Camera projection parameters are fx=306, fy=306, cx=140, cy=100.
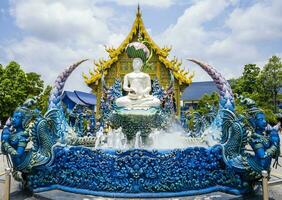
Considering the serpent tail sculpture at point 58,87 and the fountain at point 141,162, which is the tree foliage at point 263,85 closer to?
the serpent tail sculpture at point 58,87

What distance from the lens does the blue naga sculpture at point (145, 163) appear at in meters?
5.93

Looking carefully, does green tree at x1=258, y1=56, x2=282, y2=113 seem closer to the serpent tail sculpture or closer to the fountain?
the serpent tail sculpture

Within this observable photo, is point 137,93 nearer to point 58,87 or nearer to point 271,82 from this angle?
point 58,87

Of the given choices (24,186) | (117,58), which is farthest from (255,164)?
(117,58)

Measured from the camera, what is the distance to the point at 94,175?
6078 millimetres

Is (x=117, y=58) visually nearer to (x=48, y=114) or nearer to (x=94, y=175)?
(x=48, y=114)

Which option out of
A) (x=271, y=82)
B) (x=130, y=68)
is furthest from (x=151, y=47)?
(x=271, y=82)

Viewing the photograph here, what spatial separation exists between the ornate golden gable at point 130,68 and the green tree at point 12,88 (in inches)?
508

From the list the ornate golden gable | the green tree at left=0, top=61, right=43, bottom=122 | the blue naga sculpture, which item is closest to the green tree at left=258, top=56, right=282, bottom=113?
the ornate golden gable

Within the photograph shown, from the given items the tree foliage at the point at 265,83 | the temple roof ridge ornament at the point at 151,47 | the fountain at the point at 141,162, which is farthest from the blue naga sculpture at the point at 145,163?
the tree foliage at the point at 265,83

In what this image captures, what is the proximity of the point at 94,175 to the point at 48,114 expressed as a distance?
1.82m

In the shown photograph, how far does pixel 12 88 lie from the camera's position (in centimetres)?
2505

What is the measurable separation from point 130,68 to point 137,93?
576 cm

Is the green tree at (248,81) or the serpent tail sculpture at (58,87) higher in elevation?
the green tree at (248,81)
